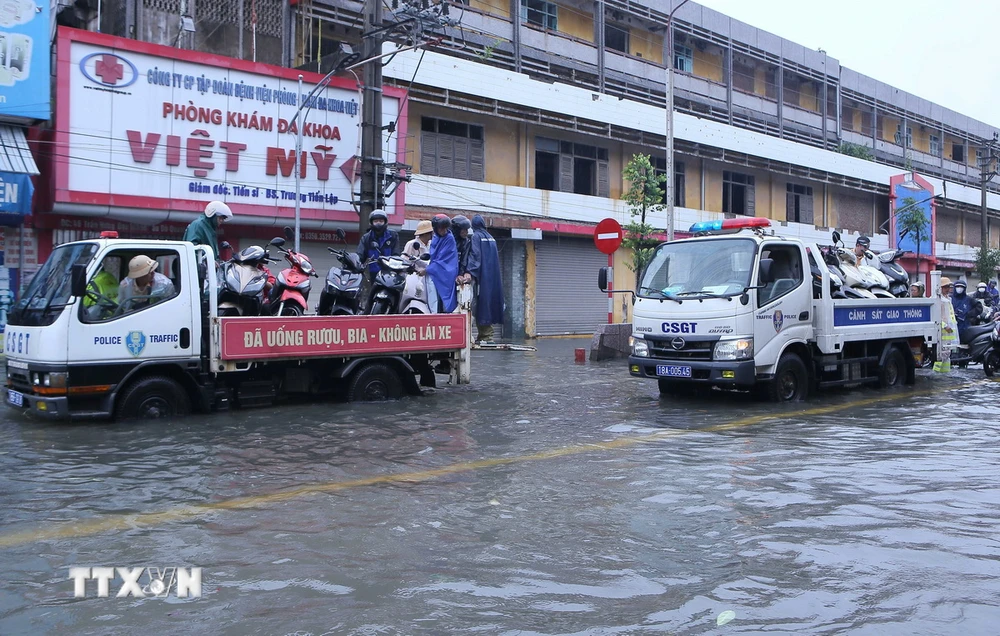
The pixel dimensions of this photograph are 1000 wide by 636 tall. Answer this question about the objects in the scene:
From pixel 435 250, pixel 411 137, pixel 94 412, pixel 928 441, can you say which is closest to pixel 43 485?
pixel 94 412

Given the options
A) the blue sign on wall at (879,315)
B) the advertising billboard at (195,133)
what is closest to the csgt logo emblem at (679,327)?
the blue sign on wall at (879,315)

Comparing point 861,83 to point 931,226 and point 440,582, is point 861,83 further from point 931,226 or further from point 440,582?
point 440,582

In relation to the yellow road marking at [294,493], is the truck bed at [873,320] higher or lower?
higher

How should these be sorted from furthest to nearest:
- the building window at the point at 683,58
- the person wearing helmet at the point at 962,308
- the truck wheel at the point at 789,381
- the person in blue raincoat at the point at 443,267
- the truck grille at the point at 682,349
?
the building window at the point at 683,58 → the person wearing helmet at the point at 962,308 → the person in blue raincoat at the point at 443,267 → the truck wheel at the point at 789,381 → the truck grille at the point at 682,349

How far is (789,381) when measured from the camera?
12.1 metres

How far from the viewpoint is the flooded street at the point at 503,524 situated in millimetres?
4145

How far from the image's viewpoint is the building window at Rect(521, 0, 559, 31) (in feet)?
104

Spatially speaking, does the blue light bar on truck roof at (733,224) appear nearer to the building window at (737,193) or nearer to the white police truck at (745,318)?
the white police truck at (745,318)

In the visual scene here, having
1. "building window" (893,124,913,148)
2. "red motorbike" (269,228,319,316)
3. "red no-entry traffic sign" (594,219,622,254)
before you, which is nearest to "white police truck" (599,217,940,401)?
"red motorbike" (269,228,319,316)

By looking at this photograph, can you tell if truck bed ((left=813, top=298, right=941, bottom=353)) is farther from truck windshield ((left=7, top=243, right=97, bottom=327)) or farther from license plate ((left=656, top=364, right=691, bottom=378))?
truck windshield ((left=7, top=243, right=97, bottom=327))

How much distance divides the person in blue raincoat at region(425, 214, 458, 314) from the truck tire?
4.17 m

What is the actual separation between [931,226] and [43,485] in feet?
155

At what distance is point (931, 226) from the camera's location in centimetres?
4581

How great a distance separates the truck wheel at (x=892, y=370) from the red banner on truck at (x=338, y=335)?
22.3 ft
